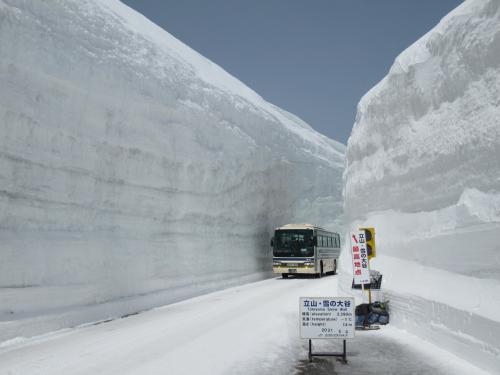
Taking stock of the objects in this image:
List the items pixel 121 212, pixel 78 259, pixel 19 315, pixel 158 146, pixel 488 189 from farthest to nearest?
pixel 158 146, pixel 121 212, pixel 78 259, pixel 19 315, pixel 488 189

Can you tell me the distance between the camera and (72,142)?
1273 centimetres

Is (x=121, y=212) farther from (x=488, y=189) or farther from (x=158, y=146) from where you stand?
(x=488, y=189)

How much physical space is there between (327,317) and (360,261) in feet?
11.6

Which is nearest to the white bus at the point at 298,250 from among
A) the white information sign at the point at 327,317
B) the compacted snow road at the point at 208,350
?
the compacted snow road at the point at 208,350

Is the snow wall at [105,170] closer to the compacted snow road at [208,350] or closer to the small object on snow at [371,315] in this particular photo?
the compacted snow road at [208,350]

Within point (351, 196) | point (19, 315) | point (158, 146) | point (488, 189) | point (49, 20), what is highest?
point (49, 20)

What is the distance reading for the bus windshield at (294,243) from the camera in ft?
89.6

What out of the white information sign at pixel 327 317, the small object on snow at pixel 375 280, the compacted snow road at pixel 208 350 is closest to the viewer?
the compacted snow road at pixel 208 350

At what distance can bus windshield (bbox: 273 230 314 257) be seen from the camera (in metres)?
27.3

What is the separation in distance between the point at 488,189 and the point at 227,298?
1141cm

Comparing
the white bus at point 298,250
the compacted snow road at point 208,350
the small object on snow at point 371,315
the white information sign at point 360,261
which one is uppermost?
the white bus at point 298,250

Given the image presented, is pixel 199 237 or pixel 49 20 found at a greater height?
pixel 49 20

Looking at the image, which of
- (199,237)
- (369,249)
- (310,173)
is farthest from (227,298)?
(310,173)

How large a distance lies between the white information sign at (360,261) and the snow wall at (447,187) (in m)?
0.61
